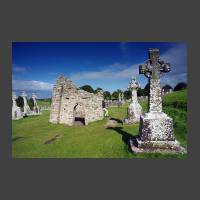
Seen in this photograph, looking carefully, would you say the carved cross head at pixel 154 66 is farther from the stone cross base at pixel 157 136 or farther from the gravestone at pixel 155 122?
the stone cross base at pixel 157 136

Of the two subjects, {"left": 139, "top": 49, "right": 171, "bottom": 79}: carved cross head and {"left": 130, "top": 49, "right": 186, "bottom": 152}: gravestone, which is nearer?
{"left": 130, "top": 49, "right": 186, "bottom": 152}: gravestone

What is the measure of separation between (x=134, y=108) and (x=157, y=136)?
8.15 meters

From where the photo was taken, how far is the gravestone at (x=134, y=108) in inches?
753

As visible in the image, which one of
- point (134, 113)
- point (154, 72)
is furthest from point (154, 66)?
point (134, 113)

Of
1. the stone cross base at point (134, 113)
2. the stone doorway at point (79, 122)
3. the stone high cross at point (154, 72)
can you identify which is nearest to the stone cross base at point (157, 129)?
the stone high cross at point (154, 72)

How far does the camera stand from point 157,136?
11266 millimetres

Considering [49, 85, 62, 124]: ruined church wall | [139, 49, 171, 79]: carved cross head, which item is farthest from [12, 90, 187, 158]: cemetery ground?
[49, 85, 62, 124]: ruined church wall

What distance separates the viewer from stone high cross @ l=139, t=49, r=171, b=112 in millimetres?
11656

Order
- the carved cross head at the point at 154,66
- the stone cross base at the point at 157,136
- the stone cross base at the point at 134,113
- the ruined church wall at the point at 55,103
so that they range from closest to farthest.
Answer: the stone cross base at the point at 157,136 → the carved cross head at the point at 154,66 → the stone cross base at the point at 134,113 → the ruined church wall at the point at 55,103

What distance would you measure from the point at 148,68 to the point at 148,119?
2543mm

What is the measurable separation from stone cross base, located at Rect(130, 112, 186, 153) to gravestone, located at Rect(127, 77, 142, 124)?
7660 mm

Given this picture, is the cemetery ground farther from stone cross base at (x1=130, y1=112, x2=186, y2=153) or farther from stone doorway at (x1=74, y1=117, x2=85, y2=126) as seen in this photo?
stone doorway at (x1=74, y1=117, x2=85, y2=126)

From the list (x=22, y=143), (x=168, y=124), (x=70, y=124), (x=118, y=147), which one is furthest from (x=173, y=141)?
(x=70, y=124)

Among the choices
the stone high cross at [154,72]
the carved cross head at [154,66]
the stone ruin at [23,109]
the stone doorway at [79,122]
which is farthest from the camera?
the stone ruin at [23,109]
